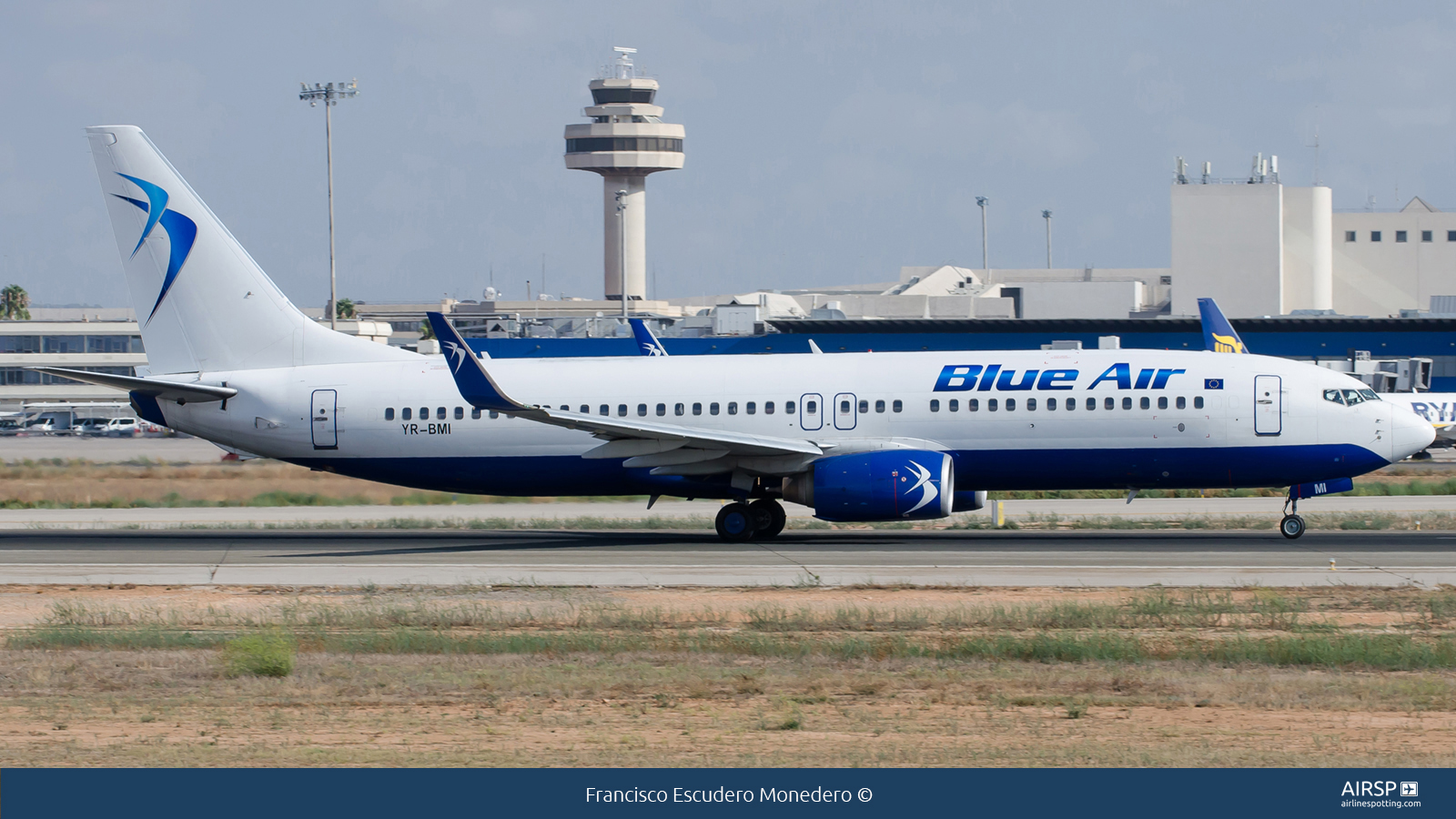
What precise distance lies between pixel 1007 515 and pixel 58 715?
25.8 meters

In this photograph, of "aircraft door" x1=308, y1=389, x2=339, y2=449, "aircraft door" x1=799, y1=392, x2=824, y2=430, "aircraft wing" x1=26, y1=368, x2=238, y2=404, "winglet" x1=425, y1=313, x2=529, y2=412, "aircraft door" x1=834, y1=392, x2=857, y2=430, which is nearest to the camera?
"winglet" x1=425, y1=313, x2=529, y2=412

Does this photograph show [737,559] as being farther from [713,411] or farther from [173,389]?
[173,389]

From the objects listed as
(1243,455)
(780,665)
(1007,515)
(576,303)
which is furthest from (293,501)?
(576,303)

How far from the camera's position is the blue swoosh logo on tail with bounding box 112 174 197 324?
30.4 m

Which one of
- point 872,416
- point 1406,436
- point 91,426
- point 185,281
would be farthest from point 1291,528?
point 91,426

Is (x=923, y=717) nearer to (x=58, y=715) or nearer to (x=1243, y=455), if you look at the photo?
(x=58, y=715)

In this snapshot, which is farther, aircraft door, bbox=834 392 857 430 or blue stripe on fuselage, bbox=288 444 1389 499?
aircraft door, bbox=834 392 857 430

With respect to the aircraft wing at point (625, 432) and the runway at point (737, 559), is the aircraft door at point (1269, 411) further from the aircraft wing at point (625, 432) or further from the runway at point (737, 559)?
the aircraft wing at point (625, 432)

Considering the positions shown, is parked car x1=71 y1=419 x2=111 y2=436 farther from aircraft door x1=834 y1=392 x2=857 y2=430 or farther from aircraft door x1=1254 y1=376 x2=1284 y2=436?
aircraft door x1=1254 y1=376 x2=1284 y2=436

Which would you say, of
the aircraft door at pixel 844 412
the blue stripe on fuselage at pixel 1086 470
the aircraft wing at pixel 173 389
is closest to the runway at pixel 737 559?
the blue stripe on fuselage at pixel 1086 470

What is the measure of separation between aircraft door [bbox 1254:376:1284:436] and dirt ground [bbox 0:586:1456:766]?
9936 mm

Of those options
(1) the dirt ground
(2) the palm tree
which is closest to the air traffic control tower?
(2) the palm tree

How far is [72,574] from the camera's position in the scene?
23812 millimetres

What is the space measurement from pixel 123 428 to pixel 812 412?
86716 mm
